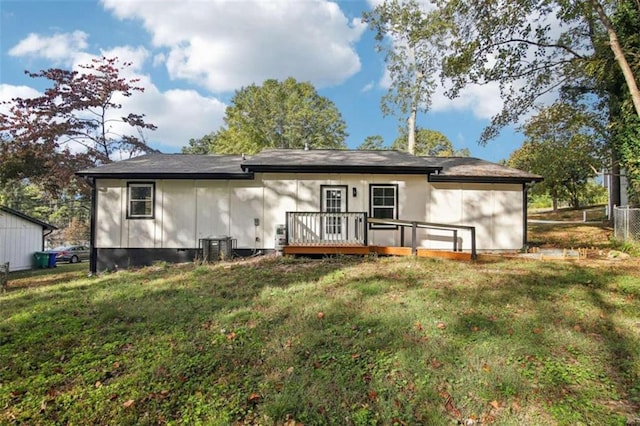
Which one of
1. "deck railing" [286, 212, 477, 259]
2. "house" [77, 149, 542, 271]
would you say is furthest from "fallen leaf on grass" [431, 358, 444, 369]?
"house" [77, 149, 542, 271]

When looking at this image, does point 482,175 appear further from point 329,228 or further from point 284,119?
point 284,119

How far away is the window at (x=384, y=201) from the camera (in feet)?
34.8

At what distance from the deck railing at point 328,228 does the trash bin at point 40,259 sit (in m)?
17.9

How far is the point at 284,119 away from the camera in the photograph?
3077 cm

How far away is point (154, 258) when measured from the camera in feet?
33.7

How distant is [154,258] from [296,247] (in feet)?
14.7

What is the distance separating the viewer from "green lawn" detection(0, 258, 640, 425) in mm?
3178

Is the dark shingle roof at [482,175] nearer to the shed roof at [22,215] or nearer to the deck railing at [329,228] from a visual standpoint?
the deck railing at [329,228]

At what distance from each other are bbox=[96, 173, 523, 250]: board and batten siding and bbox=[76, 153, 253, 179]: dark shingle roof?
25cm

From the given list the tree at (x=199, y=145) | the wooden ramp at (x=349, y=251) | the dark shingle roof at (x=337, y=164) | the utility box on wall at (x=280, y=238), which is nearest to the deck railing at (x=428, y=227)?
the wooden ramp at (x=349, y=251)

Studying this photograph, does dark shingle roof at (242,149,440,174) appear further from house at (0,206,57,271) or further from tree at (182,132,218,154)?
tree at (182,132,218,154)

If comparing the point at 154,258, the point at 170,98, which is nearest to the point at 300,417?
the point at 154,258

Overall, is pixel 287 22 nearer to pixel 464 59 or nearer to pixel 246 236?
pixel 464 59

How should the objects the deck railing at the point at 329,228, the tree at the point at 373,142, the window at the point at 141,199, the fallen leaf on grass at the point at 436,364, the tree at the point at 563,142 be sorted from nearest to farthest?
the fallen leaf on grass at the point at 436,364, the deck railing at the point at 329,228, the window at the point at 141,199, the tree at the point at 563,142, the tree at the point at 373,142
